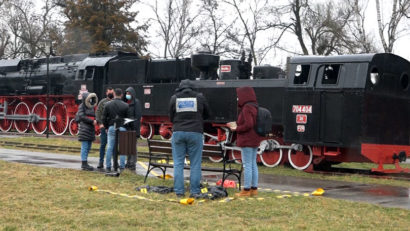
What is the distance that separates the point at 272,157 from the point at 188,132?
293 inches

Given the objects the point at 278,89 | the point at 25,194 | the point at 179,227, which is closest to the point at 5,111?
the point at 278,89

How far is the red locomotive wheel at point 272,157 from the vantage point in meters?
16.5

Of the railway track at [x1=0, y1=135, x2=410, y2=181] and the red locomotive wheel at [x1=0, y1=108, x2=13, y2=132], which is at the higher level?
the red locomotive wheel at [x1=0, y1=108, x2=13, y2=132]

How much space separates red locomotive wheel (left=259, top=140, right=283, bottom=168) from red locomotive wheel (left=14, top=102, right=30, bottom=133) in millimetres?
17753

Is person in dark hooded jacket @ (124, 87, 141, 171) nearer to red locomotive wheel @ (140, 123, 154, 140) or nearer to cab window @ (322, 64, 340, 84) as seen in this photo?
cab window @ (322, 64, 340, 84)

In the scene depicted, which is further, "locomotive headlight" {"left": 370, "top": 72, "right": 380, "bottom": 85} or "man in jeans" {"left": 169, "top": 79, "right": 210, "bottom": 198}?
"locomotive headlight" {"left": 370, "top": 72, "right": 380, "bottom": 85}

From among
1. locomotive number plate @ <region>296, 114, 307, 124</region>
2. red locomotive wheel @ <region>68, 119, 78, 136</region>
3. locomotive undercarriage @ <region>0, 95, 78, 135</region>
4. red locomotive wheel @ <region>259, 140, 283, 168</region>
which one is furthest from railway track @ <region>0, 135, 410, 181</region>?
locomotive undercarriage @ <region>0, 95, 78, 135</region>

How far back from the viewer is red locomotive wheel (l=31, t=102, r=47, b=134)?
29.9 m

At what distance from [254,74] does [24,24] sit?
154 ft

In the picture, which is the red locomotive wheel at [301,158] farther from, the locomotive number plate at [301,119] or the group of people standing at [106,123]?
the group of people standing at [106,123]

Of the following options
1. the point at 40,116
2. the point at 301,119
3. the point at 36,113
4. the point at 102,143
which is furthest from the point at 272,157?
the point at 36,113

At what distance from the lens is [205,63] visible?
18.3m

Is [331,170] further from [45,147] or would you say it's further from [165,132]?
[45,147]

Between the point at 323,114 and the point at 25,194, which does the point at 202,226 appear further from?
the point at 323,114
